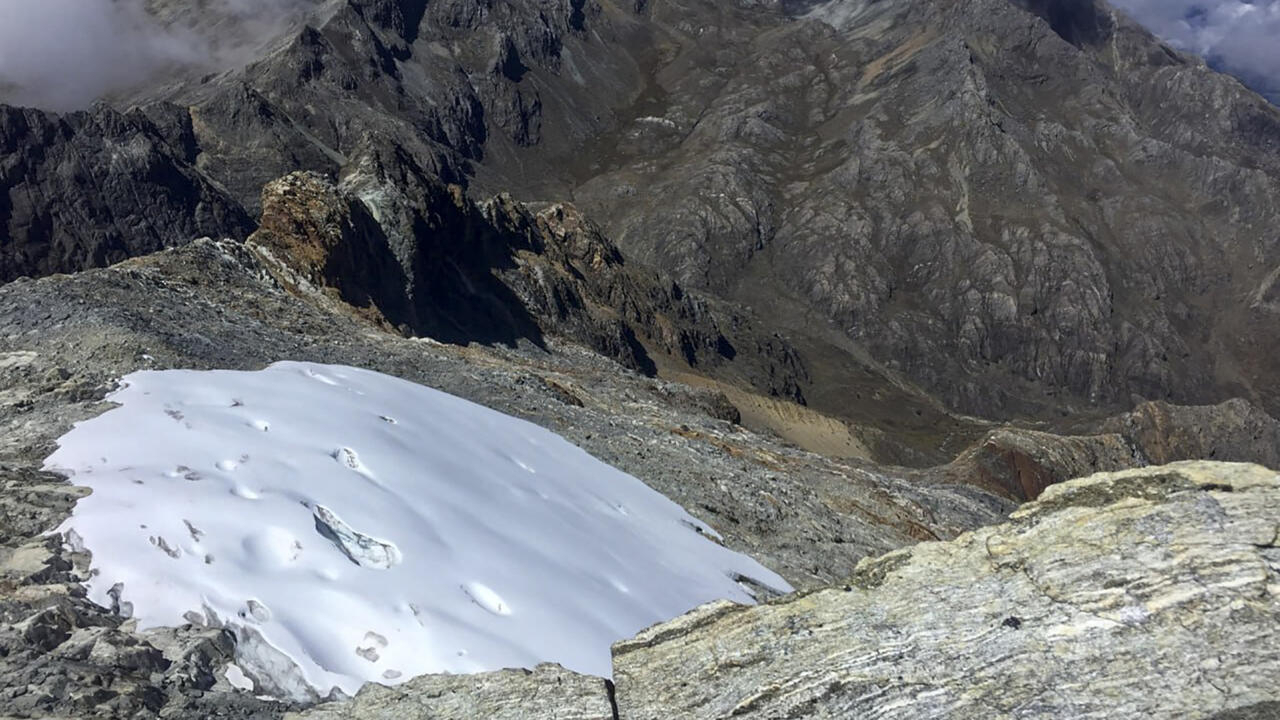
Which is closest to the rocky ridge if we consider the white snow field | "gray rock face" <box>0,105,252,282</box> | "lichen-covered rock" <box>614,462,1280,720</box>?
"lichen-covered rock" <box>614,462,1280,720</box>

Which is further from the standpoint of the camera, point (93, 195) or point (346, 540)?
point (93, 195)

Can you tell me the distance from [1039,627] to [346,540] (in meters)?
8.69

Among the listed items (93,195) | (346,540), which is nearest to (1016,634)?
(346,540)

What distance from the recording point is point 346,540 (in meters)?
13.3

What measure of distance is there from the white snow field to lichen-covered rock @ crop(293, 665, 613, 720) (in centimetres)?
42

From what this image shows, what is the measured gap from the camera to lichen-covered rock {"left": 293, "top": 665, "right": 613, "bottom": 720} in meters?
10.1

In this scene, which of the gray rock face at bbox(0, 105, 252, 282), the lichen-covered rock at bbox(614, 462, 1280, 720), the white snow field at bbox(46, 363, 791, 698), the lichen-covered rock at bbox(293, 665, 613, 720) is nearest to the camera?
the lichen-covered rock at bbox(614, 462, 1280, 720)

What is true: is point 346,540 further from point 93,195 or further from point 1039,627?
point 93,195

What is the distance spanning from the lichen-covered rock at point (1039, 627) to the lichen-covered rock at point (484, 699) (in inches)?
19.5

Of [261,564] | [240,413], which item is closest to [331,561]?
[261,564]

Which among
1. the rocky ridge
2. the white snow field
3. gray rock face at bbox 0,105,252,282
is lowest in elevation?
gray rock face at bbox 0,105,252,282

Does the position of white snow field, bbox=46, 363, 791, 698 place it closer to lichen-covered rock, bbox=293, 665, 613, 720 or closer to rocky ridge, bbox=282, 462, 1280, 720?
lichen-covered rock, bbox=293, 665, 613, 720

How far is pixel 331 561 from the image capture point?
40.8ft

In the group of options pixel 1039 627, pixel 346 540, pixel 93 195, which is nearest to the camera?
pixel 1039 627
